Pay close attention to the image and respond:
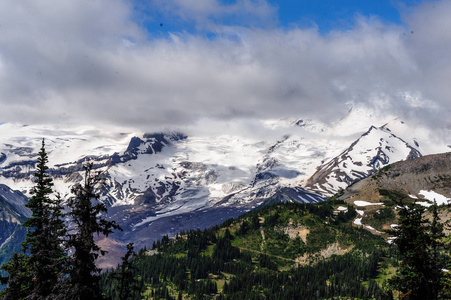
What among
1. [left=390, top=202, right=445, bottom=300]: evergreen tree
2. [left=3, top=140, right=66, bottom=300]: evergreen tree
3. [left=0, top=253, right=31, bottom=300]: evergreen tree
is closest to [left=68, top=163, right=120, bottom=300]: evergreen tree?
[left=3, top=140, right=66, bottom=300]: evergreen tree

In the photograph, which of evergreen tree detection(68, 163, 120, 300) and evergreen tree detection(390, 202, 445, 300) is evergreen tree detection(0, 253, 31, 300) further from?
evergreen tree detection(390, 202, 445, 300)

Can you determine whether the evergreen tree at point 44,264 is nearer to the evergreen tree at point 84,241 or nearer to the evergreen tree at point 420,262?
the evergreen tree at point 84,241

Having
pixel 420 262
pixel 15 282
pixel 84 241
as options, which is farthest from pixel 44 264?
pixel 420 262

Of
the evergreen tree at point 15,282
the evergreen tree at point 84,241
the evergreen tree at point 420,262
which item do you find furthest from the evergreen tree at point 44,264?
the evergreen tree at point 420,262

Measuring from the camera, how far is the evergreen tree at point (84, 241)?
1378 inches

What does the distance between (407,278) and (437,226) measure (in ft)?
21.6

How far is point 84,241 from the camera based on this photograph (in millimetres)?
35219

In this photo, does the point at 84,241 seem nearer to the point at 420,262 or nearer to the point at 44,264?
the point at 44,264

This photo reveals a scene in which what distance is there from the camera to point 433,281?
149ft

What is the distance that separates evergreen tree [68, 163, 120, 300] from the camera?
35.0m

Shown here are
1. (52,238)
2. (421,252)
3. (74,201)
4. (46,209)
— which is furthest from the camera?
(46,209)

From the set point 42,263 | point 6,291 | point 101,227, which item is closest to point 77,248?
point 101,227

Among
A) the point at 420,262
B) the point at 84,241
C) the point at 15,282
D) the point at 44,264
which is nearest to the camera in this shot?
the point at 84,241

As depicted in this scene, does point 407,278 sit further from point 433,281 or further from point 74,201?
point 74,201
